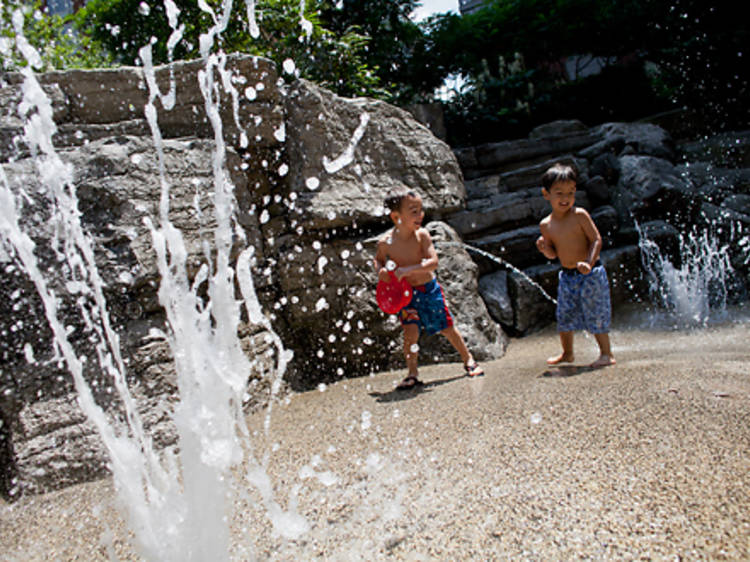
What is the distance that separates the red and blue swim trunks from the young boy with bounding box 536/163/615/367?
2.41 feet

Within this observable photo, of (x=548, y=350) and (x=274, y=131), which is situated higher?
(x=274, y=131)

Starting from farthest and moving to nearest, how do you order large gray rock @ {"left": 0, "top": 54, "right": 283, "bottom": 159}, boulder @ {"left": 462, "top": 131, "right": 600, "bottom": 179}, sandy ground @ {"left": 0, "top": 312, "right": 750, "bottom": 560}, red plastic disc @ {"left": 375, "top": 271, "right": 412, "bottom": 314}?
boulder @ {"left": 462, "top": 131, "right": 600, "bottom": 179} → red plastic disc @ {"left": 375, "top": 271, "right": 412, "bottom": 314} → large gray rock @ {"left": 0, "top": 54, "right": 283, "bottom": 159} → sandy ground @ {"left": 0, "top": 312, "right": 750, "bottom": 560}

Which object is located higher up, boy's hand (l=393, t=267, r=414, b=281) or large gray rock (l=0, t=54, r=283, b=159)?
large gray rock (l=0, t=54, r=283, b=159)

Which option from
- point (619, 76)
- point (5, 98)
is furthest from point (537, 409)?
point (619, 76)

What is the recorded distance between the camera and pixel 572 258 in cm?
353

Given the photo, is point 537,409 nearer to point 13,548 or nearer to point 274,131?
point 13,548

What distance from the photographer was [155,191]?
3.06 m

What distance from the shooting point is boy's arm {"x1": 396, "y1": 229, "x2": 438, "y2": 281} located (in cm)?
332

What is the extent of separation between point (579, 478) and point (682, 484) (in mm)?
279

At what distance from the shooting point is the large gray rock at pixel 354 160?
3.81 m

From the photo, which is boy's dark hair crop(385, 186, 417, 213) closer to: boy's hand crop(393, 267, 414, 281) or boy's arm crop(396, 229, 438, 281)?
boy's arm crop(396, 229, 438, 281)

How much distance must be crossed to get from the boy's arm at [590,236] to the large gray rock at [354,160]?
1.33m

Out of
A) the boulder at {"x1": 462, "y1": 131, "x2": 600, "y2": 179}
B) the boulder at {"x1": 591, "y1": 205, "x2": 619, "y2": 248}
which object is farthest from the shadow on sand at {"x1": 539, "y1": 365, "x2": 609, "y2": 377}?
the boulder at {"x1": 462, "y1": 131, "x2": 600, "y2": 179}

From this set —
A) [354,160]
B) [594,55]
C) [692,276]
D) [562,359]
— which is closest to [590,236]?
[562,359]
